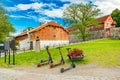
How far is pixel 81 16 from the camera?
213 ft

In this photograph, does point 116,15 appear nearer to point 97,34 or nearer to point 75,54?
point 97,34

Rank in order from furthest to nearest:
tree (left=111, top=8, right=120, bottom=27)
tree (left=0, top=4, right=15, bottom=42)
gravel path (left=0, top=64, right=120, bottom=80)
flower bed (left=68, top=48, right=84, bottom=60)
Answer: tree (left=111, top=8, right=120, bottom=27), tree (left=0, top=4, right=15, bottom=42), flower bed (left=68, top=48, right=84, bottom=60), gravel path (left=0, top=64, right=120, bottom=80)

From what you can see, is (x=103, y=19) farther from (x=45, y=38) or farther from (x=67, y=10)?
(x=45, y=38)

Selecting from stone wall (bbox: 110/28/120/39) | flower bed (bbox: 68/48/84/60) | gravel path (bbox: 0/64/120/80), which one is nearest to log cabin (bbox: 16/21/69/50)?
stone wall (bbox: 110/28/120/39)

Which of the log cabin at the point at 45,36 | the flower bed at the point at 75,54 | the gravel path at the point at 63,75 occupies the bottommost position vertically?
the gravel path at the point at 63,75

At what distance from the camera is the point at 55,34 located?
64688 mm

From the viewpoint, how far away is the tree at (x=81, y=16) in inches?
2539

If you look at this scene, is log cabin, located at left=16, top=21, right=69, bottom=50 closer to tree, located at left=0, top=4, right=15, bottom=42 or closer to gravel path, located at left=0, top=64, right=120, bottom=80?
tree, located at left=0, top=4, right=15, bottom=42

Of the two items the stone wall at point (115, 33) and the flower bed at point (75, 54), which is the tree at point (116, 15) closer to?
the stone wall at point (115, 33)

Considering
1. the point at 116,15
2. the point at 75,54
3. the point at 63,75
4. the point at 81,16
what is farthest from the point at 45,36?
the point at 63,75

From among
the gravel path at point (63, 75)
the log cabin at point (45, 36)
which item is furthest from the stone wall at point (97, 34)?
the gravel path at point (63, 75)

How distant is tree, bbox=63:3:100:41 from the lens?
64.5m

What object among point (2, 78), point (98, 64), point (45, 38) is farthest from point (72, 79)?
point (45, 38)

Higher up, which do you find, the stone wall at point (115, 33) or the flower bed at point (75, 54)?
the stone wall at point (115, 33)
